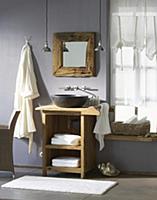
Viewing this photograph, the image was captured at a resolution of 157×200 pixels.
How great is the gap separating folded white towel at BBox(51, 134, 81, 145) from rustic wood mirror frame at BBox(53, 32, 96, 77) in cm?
92

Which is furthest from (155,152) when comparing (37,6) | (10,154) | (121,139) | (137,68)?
(37,6)

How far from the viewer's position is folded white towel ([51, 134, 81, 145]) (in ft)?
22.8

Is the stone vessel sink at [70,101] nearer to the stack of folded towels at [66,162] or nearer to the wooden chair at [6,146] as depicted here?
the wooden chair at [6,146]

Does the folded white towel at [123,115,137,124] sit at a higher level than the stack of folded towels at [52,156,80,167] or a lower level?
higher

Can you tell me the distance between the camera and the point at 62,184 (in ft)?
21.1

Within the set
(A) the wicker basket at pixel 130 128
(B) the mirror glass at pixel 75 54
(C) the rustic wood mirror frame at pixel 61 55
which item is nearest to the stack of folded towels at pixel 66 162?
(A) the wicker basket at pixel 130 128

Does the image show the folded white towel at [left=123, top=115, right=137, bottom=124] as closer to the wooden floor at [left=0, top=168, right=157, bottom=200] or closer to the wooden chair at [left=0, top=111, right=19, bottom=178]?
the wooden floor at [left=0, top=168, right=157, bottom=200]

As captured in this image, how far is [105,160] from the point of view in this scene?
7383 millimetres

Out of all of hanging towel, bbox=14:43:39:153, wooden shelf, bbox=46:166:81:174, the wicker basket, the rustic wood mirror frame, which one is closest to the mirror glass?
the rustic wood mirror frame

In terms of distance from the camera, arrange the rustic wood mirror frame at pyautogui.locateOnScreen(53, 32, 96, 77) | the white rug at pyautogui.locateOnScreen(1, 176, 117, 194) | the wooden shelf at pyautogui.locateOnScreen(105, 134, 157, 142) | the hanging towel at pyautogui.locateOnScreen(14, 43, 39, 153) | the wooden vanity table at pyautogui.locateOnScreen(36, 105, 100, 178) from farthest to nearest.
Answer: the hanging towel at pyautogui.locateOnScreen(14, 43, 39, 153), the rustic wood mirror frame at pyautogui.locateOnScreen(53, 32, 96, 77), the wooden shelf at pyautogui.locateOnScreen(105, 134, 157, 142), the wooden vanity table at pyautogui.locateOnScreen(36, 105, 100, 178), the white rug at pyautogui.locateOnScreen(1, 176, 117, 194)

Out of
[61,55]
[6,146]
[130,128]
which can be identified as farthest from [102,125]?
[6,146]

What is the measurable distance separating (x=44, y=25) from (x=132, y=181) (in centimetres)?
253

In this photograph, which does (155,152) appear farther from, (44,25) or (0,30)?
(0,30)

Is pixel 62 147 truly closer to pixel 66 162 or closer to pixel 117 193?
pixel 66 162
